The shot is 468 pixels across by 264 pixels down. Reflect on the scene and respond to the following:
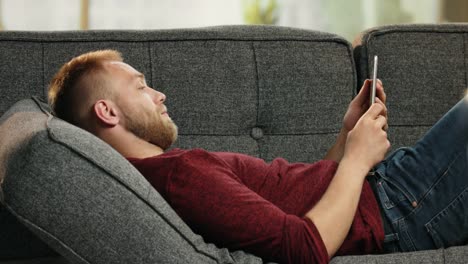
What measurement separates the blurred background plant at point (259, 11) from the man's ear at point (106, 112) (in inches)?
93.3

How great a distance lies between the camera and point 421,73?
2057 millimetres

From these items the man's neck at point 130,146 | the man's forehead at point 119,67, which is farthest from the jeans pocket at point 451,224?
the man's forehead at point 119,67

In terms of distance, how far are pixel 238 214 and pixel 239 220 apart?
1cm

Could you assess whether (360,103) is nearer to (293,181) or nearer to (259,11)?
(293,181)

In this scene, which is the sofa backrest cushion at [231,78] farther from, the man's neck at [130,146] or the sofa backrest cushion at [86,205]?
the sofa backrest cushion at [86,205]

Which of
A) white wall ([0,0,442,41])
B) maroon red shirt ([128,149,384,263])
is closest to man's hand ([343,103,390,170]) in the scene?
maroon red shirt ([128,149,384,263])

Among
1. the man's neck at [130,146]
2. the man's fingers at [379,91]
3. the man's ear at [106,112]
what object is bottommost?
the man's neck at [130,146]

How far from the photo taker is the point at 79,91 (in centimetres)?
161

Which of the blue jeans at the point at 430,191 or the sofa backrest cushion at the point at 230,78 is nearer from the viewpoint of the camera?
the blue jeans at the point at 430,191

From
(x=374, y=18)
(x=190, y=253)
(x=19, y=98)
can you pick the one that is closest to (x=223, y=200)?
(x=190, y=253)

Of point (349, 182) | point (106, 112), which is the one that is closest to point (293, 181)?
point (349, 182)

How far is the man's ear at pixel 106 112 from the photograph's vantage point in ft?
5.15

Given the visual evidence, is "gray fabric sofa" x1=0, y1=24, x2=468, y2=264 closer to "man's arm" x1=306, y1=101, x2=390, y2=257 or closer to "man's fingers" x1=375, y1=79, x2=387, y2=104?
"man's fingers" x1=375, y1=79, x2=387, y2=104

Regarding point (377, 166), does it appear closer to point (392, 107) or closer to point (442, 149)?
point (442, 149)
